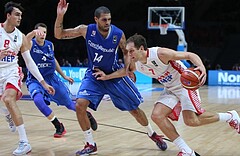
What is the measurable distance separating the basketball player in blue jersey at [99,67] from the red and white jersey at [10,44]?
466 mm

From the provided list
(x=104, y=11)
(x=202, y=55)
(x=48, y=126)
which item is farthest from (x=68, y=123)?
(x=202, y=55)

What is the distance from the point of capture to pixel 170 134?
14.9ft

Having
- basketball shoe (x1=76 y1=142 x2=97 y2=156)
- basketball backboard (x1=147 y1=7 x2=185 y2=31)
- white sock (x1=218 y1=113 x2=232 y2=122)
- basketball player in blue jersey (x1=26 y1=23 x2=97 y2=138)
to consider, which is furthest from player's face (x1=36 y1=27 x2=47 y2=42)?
basketball backboard (x1=147 y1=7 x2=185 y2=31)

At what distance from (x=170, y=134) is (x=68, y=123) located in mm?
3198

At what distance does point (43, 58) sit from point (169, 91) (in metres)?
2.36

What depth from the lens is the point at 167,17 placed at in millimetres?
18859

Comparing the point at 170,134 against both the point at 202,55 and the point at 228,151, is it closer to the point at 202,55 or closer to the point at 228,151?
the point at 228,151

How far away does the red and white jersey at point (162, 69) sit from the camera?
457cm

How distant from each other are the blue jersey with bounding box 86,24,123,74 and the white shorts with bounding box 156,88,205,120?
788 millimetres

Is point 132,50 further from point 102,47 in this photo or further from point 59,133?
point 59,133

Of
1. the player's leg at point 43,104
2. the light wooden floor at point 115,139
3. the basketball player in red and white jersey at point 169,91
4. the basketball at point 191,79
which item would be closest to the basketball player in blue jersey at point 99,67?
the light wooden floor at point 115,139

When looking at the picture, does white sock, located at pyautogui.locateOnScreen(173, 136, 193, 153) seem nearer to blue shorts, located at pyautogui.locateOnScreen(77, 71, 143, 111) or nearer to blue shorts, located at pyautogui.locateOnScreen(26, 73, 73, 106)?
blue shorts, located at pyautogui.locateOnScreen(77, 71, 143, 111)

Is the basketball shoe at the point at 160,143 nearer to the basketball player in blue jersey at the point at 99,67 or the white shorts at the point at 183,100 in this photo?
the basketball player in blue jersey at the point at 99,67

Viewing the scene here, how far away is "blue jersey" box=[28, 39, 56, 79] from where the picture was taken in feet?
21.0
